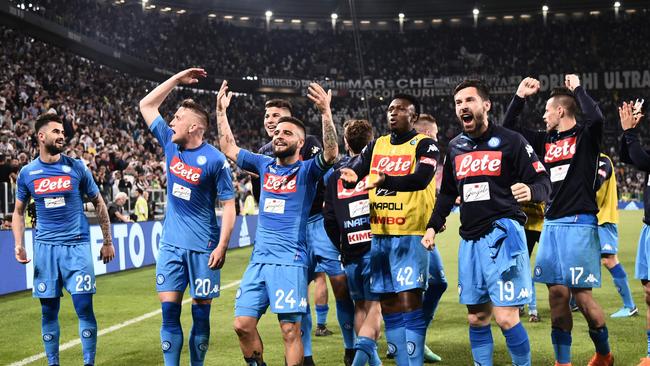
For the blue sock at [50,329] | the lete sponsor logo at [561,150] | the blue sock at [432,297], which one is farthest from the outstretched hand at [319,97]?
the blue sock at [50,329]

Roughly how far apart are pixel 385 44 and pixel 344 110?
A: 25.8 ft

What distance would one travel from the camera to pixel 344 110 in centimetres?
5306

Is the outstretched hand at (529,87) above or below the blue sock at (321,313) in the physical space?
above

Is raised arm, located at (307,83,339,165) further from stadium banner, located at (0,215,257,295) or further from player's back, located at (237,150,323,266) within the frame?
stadium banner, located at (0,215,257,295)

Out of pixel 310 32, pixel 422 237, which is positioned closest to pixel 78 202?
pixel 422 237

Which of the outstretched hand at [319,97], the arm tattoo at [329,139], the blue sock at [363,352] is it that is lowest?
the blue sock at [363,352]

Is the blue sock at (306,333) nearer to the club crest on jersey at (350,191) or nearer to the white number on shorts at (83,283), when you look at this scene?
the club crest on jersey at (350,191)

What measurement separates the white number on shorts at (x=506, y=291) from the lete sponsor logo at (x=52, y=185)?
4.13 metres

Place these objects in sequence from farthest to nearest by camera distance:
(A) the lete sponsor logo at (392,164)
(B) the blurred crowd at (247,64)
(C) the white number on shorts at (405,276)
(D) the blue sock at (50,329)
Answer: (B) the blurred crowd at (247,64) < (D) the blue sock at (50,329) < (A) the lete sponsor logo at (392,164) < (C) the white number on shorts at (405,276)

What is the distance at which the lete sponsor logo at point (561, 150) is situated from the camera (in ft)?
21.1

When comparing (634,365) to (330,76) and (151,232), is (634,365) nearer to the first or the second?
(151,232)

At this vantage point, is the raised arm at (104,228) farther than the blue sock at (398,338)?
Yes

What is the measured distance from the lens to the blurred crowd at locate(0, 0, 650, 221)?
2586 cm

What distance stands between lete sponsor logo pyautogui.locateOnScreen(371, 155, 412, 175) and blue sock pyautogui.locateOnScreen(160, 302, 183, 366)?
79.1 inches
